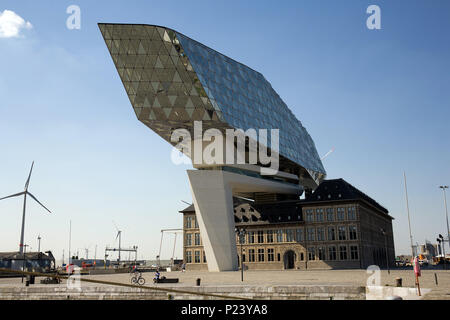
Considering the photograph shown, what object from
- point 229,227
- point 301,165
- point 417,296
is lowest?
point 417,296

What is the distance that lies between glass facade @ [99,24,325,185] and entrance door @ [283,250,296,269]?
97.9 feet

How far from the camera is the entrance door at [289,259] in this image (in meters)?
91.1

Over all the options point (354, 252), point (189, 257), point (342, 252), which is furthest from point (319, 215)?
point (189, 257)

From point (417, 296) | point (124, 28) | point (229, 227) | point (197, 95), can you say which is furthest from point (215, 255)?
point (417, 296)

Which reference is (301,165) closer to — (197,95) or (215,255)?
(215,255)

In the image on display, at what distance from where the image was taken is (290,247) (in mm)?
91125

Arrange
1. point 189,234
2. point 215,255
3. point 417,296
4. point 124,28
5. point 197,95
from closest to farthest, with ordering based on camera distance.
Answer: point 417,296 → point 124,28 → point 197,95 → point 215,255 → point 189,234

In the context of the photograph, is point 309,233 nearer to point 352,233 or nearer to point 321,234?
point 321,234

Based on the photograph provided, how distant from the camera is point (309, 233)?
89625mm

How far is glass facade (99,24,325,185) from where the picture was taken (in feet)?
193

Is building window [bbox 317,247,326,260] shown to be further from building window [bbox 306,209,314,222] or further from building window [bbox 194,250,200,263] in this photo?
building window [bbox 194,250,200,263]

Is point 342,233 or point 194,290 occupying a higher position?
point 342,233

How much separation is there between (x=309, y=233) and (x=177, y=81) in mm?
45750

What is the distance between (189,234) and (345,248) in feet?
118
